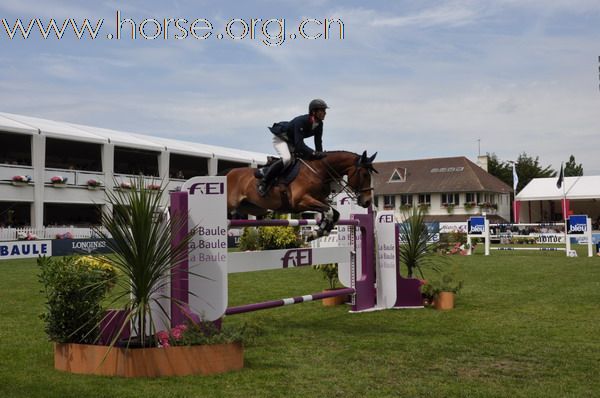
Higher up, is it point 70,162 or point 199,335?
point 70,162

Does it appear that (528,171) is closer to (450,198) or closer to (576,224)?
(450,198)

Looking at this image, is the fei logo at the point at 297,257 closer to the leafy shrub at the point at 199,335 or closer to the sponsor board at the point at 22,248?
the leafy shrub at the point at 199,335

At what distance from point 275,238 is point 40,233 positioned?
12.0 meters

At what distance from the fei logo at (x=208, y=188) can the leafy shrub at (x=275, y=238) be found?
12.8 meters

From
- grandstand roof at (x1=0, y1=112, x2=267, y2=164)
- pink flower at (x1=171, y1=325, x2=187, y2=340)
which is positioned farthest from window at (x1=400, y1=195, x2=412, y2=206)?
pink flower at (x1=171, y1=325, x2=187, y2=340)

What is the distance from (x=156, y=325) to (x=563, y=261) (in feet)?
49.6

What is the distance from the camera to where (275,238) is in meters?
18.2

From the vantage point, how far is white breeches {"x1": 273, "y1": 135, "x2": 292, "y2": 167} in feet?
22.6

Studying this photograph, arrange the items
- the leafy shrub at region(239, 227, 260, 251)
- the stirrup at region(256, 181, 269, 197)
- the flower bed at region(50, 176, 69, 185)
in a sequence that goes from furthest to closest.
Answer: the flower bed at region(50, 176, 69, 185)
the leafy shrub at region(239, 227, 260, 251)
the stirrup at region(256, 181, 269, 197)

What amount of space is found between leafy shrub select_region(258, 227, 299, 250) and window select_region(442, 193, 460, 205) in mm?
33979

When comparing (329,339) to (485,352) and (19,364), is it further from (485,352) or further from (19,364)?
(19,364)

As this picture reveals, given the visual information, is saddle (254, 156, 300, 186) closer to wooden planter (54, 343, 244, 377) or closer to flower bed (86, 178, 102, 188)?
wooden planter (54, 343, 244, 377)

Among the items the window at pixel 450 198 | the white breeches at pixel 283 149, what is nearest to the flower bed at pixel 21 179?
the white breeches at pixel 283 149

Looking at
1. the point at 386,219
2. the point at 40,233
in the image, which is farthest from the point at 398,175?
the point at 386,219
